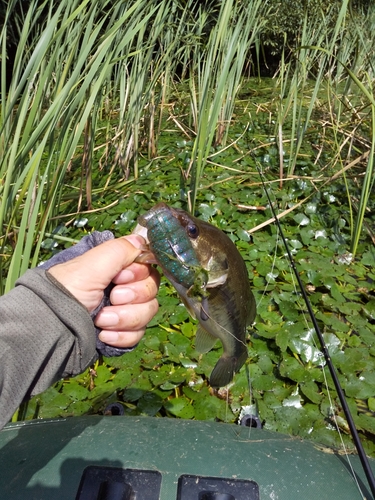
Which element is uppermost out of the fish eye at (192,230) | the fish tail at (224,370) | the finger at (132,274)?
the fish eye at (192,230)

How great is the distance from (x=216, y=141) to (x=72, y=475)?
320cm

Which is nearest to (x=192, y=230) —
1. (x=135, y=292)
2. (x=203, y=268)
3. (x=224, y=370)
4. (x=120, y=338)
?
(x=203, y=268)

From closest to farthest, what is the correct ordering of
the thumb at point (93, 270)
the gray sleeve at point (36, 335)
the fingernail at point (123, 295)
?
1. the gray sleeve at point (36, 335)
2. the thumb at point (93, 270)
3. the fingernail at point (123, 295)

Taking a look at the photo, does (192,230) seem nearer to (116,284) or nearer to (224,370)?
(116,284)

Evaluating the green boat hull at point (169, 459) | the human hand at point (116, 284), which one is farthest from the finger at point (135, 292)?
the green boat hull at point (169, 459)

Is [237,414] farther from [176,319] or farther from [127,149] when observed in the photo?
[127,149]

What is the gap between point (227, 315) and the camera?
46.9 inches

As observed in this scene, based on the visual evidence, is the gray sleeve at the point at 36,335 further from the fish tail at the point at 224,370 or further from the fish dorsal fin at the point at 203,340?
the fish tail at the point at 224,370

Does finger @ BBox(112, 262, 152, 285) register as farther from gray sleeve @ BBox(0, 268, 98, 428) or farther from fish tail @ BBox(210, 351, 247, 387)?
fish tail @ BBox(210, 351, 247, 387)

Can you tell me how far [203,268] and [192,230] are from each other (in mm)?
98

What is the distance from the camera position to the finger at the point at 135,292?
3.64 ft

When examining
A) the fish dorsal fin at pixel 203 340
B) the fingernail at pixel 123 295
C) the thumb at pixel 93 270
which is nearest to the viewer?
the thumb at pixel 93 270

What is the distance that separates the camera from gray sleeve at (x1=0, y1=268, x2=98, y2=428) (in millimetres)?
882

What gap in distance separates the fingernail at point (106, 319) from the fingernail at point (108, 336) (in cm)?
3
